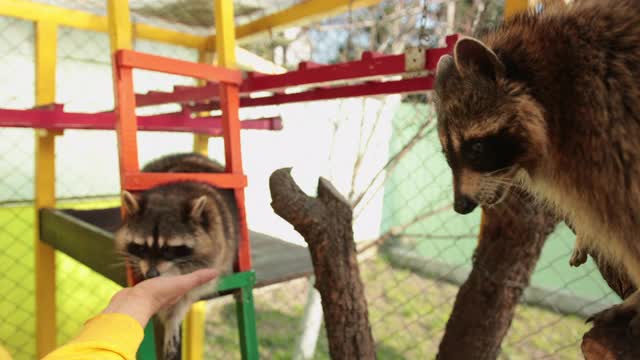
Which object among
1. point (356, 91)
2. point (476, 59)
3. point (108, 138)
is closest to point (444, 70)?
point (476, 59)

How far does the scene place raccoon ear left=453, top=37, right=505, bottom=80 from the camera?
3.31ft

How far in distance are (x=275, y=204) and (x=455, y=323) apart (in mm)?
741

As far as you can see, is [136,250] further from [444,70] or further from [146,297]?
[444,70]

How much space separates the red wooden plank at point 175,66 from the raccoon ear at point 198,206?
21.7 inches

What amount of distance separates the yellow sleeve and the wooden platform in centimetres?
109

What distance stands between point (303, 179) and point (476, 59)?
4.13 meters

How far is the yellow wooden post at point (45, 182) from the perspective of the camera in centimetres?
299

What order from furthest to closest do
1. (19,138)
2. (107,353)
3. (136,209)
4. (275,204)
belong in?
(19,138) → (136,209) → (275,204) → (107,353)

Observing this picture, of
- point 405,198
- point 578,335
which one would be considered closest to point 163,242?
point 578,335

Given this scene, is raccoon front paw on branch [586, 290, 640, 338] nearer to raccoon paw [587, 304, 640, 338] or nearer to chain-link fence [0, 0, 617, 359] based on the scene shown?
raccoon paw [587, 304, 640, 338]

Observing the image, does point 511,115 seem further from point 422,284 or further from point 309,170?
point 422,284

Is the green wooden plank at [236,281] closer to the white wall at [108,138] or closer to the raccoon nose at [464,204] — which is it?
the raccoon nose at [464,204]

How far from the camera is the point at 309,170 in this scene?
521cm

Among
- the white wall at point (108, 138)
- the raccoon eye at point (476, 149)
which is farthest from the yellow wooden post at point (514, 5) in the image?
the white wall at point (108, 138)
